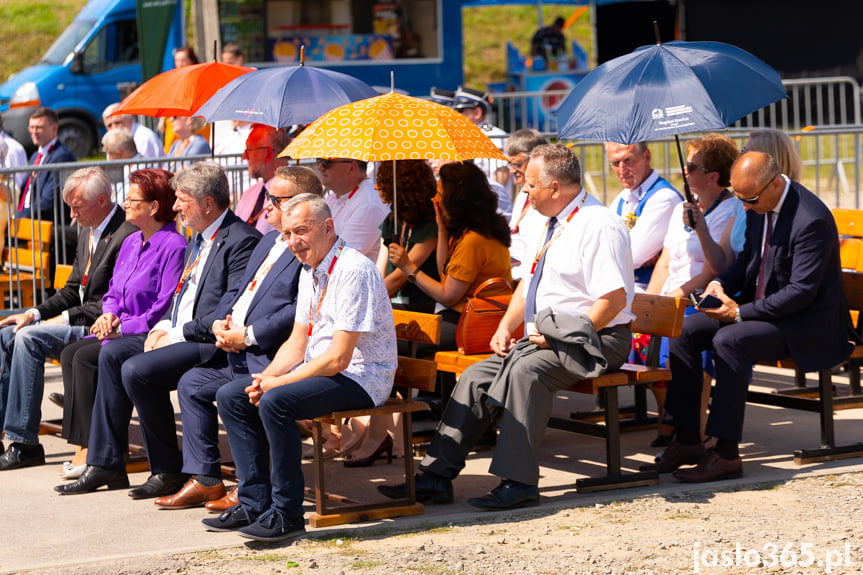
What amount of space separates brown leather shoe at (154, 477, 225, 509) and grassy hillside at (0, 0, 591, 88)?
26.4m

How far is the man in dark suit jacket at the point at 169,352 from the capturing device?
6.50 metres

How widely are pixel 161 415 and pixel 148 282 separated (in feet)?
2.94

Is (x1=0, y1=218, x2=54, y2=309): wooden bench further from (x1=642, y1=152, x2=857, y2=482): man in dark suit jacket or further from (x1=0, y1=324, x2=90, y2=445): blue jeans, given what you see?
(x1=642, y1=152, x2=857, y2=482): man in dark suit jacket

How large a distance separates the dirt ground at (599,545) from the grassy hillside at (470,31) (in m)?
26.7

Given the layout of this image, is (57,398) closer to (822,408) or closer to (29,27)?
(822,408)

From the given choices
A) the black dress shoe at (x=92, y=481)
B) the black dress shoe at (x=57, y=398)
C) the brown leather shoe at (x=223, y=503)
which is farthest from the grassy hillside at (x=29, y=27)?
the brown leather shoe at (x=223, y=503)

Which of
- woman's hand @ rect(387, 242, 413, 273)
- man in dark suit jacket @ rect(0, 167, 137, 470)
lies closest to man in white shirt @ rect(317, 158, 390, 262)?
woman's hand @ rect(387, 242, 413, 273)

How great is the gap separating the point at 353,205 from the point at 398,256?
74 centimetres

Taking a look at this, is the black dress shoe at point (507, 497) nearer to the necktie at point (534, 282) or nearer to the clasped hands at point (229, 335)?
the necktie at point (534, 282)

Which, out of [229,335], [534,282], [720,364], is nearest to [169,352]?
[229,335]

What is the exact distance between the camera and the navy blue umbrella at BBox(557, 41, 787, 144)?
20.9 feet

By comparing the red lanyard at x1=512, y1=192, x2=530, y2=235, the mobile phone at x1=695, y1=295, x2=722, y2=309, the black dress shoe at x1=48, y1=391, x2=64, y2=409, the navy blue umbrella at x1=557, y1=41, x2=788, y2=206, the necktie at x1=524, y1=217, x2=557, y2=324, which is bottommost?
the black dress shoe at x1=48, y1=391, x2=64, y2=409

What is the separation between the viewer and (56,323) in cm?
761

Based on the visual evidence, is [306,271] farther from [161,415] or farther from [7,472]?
[7,472]
